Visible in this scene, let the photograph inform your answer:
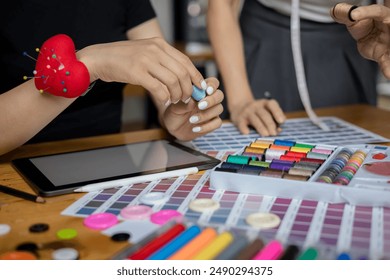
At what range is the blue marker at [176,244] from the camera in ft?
1.46

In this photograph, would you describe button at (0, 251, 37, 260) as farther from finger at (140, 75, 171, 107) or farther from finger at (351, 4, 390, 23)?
finger at (351, 4, 390, 23)

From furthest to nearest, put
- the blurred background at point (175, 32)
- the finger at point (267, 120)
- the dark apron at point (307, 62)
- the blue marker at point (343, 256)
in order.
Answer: the blurred background at point (175, 32) → the dark apron at point (307, 62) → the finger at point (267, 120) → the blue marker at point (343, 256)

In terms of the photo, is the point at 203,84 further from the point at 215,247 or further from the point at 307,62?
the point at 307,62

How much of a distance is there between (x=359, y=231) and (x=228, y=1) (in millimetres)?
670

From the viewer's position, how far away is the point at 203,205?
0.55m

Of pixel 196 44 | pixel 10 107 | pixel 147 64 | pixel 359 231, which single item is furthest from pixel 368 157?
pixel 196 44

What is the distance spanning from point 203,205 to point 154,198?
2.3 inches

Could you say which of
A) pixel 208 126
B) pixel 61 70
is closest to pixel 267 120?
pixel 208 126

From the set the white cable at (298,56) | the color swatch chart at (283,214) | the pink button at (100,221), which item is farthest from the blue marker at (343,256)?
the white cable at (298,56)

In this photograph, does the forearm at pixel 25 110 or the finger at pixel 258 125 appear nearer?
the forearm at pixel 25 110

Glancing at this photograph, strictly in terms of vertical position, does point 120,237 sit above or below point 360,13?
below

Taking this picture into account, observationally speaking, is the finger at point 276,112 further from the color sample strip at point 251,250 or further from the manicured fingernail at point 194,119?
the color sample strip at point 251,250

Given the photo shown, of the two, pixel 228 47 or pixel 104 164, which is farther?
pixel 228 47

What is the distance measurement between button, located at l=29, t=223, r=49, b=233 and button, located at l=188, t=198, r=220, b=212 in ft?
0.49
